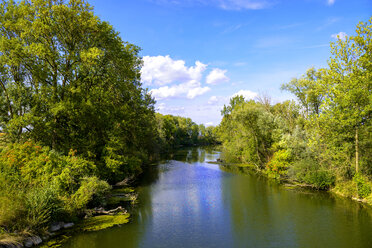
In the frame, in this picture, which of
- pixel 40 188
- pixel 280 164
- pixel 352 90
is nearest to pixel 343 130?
pixel 352 90

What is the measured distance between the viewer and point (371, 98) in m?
17.6

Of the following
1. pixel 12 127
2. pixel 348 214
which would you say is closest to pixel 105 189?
pixel 12 127

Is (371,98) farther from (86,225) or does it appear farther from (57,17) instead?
(57,17)

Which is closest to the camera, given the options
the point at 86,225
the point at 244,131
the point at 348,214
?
the point at 86,225

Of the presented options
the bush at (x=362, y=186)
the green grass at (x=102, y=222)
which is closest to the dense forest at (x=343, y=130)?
the bush at (x=362, y=186)

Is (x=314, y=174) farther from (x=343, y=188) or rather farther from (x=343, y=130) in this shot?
(x=343, y=130)

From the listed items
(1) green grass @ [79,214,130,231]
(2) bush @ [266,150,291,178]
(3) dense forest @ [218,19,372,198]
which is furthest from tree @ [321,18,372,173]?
(1) green grass @ [79,214,130,231]

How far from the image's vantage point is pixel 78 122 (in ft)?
73.0

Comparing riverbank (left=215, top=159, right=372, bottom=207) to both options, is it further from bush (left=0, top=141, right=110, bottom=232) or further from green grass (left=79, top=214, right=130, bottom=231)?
bush (left=0, top=141, right=110, bottom=232)

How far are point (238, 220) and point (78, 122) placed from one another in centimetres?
1685

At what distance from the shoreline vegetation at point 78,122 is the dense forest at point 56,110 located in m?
0.08

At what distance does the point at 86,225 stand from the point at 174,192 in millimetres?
10261

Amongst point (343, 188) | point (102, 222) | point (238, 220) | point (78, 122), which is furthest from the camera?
point (78, 122)

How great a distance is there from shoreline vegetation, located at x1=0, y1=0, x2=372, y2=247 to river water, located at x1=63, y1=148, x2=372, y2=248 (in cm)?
181
